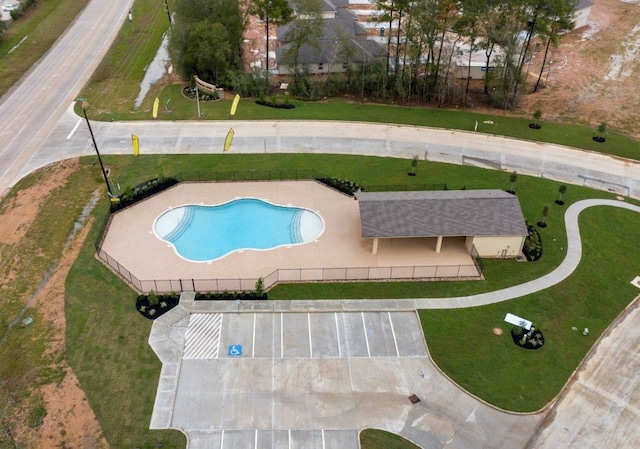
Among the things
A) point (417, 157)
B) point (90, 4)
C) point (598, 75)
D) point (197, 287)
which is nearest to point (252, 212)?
point (197, 287)

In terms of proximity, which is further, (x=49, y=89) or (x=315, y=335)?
(x=49, y=89)

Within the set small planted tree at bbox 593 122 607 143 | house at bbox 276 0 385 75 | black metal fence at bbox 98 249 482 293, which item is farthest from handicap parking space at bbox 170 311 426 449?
house at bbox 276 0 385 75

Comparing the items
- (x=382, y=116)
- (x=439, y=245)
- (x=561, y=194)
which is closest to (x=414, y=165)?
(x=439, y=245)

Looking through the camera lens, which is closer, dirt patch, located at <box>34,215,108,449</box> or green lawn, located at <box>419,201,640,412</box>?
dirt patch, located at <box>34,215,108,449</box>

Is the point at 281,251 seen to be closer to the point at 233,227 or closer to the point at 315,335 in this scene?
the point at 233,227

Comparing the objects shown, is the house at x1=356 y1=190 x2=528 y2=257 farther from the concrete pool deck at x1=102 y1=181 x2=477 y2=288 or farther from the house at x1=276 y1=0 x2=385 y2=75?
the house at x1=276 y1=0 x2=385 y2=75

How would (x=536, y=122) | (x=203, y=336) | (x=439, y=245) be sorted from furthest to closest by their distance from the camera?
1. (x=536, y=122)
2. (x=439, y=245)
3. (x=203, y=336)

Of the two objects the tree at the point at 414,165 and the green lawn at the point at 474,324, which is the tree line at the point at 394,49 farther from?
the green lawn at the point at 474,324

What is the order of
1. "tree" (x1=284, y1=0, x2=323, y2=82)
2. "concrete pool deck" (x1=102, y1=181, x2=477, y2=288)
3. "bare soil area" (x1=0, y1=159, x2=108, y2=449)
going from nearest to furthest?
"bare soil area" (x1=0, y1=159, x2=108, y2=449) → "concrete pool deck" (x1=102, y1=181, x2=477, y2=288) → "tree" (x1=284, y1=0, x2=323, y2=82)
